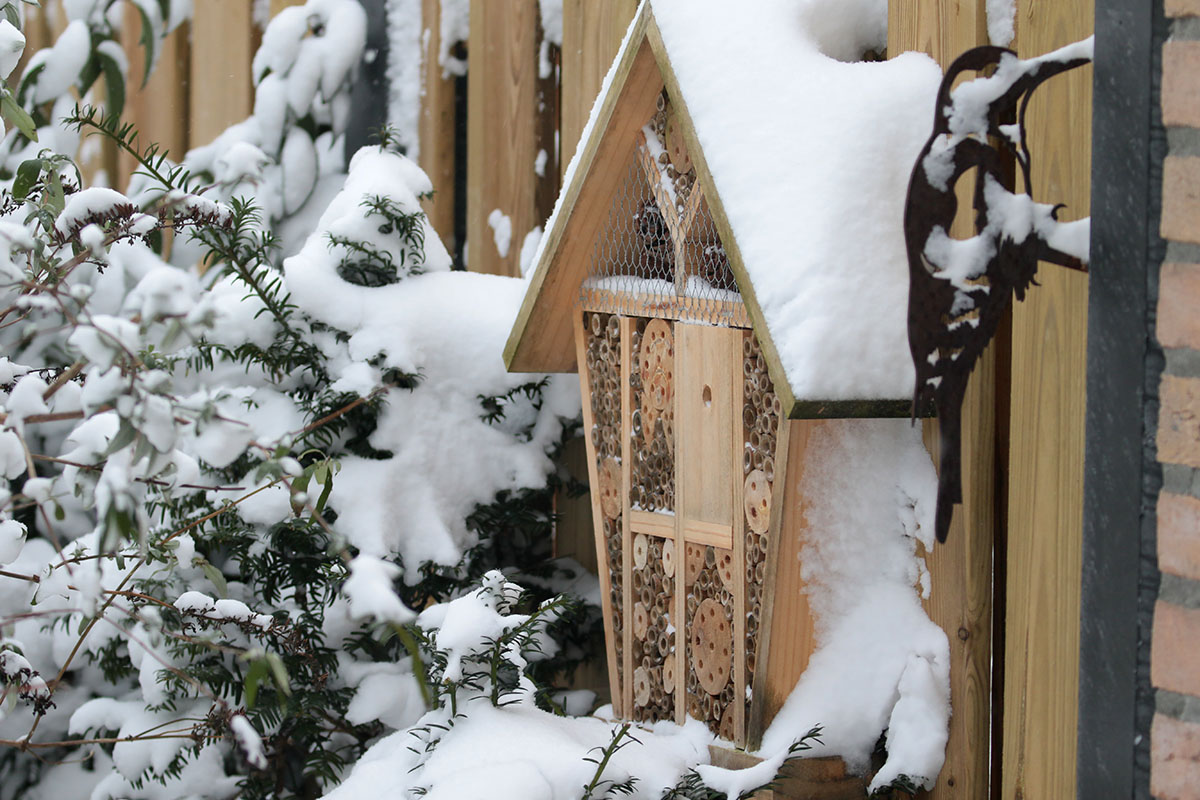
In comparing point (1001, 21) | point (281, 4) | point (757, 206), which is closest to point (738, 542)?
point (757, 206)

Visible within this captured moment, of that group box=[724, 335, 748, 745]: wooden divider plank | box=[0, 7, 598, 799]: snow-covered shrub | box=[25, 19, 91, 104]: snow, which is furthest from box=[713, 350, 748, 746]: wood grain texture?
box=[25, 19, 91, 104]: snow

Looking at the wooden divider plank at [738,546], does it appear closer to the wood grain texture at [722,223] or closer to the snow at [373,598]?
the wood grain texture at [722,223]

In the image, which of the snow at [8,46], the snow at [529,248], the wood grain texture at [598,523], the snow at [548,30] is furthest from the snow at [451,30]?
the snow at [8,46]

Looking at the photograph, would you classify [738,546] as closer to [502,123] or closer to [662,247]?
[662,247]

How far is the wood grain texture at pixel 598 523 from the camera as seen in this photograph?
1972 mm

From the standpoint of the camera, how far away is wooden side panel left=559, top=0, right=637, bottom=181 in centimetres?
234

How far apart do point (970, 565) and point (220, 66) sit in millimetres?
1964

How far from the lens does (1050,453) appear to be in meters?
1.43

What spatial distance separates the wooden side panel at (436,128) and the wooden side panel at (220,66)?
39 centimetres

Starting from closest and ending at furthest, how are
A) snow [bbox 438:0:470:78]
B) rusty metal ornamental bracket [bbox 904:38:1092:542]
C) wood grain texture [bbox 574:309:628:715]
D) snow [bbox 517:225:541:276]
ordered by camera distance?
rusty metal ornamental bracket [bbox 904:38:1092:542], wood grain texture [bbox 574:309:628:715], snow [bbox 517:225:541:276], snow [bbox 438:0:470:78]

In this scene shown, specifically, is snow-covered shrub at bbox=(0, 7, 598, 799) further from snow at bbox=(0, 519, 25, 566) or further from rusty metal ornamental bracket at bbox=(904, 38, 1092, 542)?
rusty metal ornamental bracket at bbox=(904, 38, 1092, 542)

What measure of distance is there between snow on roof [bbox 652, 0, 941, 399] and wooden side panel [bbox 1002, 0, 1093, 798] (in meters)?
0.16

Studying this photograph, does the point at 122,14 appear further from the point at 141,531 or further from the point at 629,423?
the point at 141,531

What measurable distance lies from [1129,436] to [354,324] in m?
1.37
